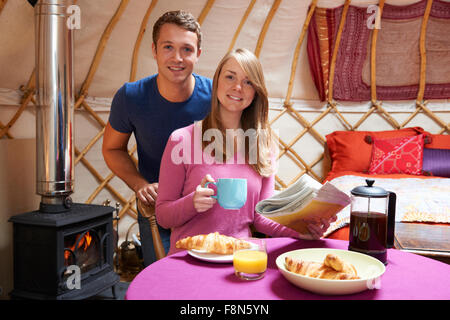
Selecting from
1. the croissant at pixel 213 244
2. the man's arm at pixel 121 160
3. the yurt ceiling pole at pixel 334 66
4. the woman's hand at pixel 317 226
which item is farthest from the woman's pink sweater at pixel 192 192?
the yurt ceiling pole at pixel 334 66

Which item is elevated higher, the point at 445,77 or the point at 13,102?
the point at 445,77

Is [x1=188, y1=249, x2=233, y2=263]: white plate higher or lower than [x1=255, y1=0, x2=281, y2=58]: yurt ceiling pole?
lower

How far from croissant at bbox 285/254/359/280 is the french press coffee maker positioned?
0.59 ft

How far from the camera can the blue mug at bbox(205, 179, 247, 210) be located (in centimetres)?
90

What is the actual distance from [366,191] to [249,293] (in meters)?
0.34

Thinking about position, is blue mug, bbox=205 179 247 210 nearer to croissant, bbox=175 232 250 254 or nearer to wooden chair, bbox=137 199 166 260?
croissant, bbox=175 232 250 254

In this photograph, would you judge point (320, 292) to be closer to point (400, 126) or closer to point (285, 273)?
point (285, 273)

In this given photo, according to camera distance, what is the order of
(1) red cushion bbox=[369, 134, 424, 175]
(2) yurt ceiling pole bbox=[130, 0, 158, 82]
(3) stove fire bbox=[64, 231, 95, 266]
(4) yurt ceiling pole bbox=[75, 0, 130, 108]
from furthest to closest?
(1) red cushion bbox=[369, 134, 424, 175], (2) yurt ceiling pole bbox=[130, 0, 158, 82], (4) yurt ceiling pole bbox=[75, 0, 130, 108], (3) stove fire bbox=[64, 231, 95, 266]

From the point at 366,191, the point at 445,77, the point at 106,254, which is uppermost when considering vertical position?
the point at 445,77

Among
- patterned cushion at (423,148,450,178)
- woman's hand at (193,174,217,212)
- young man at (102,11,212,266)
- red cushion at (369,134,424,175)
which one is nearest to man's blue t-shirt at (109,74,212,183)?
young man at (102,11,212,266)

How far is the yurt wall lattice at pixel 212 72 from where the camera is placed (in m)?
2.10
